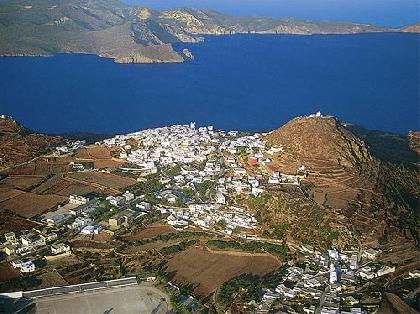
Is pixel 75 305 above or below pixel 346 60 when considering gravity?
below

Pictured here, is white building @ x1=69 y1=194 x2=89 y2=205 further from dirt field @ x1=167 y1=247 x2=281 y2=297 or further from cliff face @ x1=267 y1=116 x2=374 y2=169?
cliff face @ x1=267 y1=116 x2=374 y2=169

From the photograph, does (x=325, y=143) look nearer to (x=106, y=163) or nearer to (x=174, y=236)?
(x=174, y=236)

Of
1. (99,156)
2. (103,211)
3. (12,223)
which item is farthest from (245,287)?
(99,156)

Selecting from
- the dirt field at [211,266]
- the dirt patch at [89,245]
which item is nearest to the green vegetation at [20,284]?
the dirt patch at [89,245]

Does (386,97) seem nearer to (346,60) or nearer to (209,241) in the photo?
(346,60)

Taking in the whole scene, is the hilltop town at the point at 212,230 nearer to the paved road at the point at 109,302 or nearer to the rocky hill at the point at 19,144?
the paved road at the point at 109,302

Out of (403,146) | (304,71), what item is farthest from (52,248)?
(304,71)
